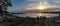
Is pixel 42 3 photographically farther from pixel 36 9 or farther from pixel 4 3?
pixel 4 3

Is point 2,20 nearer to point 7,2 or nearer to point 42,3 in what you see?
point 7,2

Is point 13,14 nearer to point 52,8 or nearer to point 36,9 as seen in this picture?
point 36,9

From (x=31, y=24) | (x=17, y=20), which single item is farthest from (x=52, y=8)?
(x=17, y=20)

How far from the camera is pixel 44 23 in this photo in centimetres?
457

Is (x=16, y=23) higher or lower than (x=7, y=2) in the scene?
lower

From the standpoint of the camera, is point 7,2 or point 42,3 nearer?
point 42,3

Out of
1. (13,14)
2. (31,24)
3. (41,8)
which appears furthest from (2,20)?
(41,8)

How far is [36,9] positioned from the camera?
4488 mm

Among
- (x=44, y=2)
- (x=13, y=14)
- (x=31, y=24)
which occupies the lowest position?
(x=31, y=24)

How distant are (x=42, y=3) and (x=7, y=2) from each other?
101cm

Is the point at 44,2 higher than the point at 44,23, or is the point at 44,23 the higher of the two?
the point at 44,2

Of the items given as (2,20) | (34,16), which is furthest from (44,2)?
(2,20)

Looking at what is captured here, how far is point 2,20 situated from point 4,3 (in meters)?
0.48

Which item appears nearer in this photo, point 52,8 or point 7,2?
point 52,8
